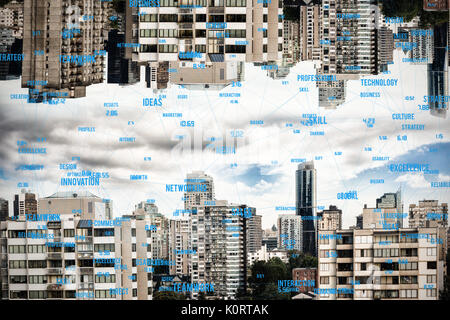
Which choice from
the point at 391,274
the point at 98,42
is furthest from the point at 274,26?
the point at 391,274

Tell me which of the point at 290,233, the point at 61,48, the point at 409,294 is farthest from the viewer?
the point at 61,48

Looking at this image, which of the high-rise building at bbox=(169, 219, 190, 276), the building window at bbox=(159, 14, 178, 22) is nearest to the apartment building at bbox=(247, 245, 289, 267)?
the high-rise building at bbox=(169, 219, 190, 276)

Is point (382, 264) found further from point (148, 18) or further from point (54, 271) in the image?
point (148, 18)

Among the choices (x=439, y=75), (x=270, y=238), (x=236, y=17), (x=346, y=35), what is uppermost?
(x=236, y=17)

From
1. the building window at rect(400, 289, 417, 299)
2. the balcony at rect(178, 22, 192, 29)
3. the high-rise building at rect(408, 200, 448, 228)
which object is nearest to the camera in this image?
the building window at rect(400, 289, 417, 299)

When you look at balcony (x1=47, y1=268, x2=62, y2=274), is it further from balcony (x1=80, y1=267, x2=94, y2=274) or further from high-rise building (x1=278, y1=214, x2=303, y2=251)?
high-rise building (x1=278, y1=214, x2=303, y2=251)

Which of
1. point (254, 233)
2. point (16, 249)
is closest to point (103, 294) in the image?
point (16, 249)
